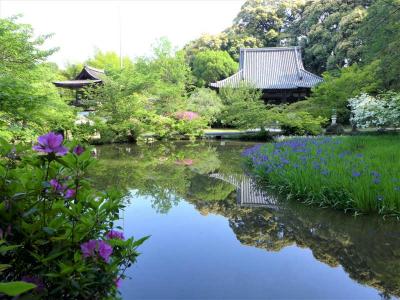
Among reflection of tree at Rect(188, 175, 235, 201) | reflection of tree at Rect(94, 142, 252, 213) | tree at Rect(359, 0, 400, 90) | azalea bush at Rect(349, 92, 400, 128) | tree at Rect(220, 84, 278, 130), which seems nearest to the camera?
reflection of tree at Rect(188, 175, 235, 201)

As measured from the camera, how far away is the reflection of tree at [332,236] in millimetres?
3170

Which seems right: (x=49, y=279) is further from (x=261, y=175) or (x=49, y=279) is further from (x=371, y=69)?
(x=371, y=69)

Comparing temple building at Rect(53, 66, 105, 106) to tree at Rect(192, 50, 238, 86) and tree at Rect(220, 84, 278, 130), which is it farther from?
tree at Rect(192, 50, 238, 86)

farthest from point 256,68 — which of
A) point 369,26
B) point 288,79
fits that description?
point 369,26

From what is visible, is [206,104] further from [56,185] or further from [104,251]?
[104,251]

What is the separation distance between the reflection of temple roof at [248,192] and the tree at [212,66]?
23972 mm

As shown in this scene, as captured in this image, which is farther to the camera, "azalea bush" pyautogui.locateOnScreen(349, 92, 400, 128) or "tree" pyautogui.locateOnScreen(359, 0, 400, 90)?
"azalea bush" pyautogui.locateOnScreen(349, 92, 400, 128)

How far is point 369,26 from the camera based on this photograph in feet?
57.7

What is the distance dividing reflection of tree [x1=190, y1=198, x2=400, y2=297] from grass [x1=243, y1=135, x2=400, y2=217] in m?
0.22

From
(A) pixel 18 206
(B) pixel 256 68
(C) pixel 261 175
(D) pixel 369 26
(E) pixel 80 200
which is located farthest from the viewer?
(B) pixel 256 68

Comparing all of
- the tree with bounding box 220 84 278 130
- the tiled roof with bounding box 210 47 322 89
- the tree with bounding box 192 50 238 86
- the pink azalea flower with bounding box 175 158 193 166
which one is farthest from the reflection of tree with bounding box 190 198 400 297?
the tree with bounding box 192 50 238 86

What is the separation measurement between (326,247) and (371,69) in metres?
12.7

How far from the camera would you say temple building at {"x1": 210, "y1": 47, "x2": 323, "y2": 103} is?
24.1 meters

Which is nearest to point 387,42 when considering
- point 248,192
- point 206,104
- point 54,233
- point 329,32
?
point 206,104
